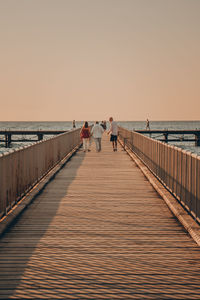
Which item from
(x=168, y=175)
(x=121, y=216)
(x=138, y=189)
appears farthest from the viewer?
(x=138, y=189)

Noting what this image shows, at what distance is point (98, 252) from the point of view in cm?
637

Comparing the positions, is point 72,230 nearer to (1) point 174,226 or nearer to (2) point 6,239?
(2) point 6,239

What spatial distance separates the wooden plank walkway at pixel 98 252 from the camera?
5.04 meters

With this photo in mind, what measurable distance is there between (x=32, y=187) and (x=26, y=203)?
7.46 ft

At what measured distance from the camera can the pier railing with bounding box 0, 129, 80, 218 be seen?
839cm

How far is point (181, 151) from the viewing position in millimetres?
9586

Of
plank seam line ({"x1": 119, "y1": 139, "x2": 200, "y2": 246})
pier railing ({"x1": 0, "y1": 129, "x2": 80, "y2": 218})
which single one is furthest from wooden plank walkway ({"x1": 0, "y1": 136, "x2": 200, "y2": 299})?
pier railing ({"x1": 0, "y1": 129, "x2": 80, "y2": 218})

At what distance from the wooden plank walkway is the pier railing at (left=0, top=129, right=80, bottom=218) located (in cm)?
46

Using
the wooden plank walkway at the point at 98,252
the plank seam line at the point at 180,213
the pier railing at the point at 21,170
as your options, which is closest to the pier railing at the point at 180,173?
the plank seam line at the point at 180,213

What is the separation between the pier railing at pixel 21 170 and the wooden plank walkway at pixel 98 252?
46cm

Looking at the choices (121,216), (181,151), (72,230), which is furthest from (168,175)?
(72,230)

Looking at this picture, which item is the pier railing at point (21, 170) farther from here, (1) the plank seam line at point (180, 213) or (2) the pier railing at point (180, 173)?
(2) the pier railing at point (180, 173)

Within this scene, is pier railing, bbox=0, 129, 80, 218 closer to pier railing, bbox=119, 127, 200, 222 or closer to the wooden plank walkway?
the wooden plank walkway

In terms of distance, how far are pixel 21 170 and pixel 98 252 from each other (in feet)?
14.0
